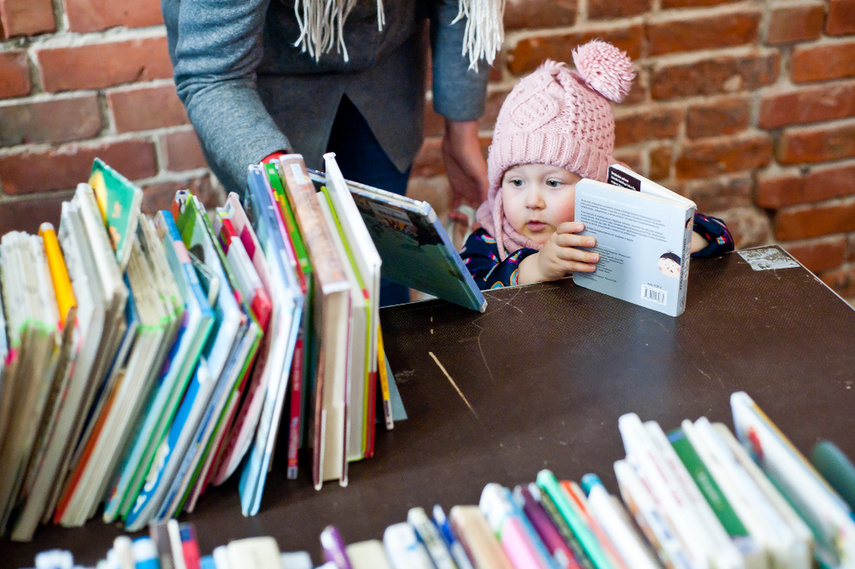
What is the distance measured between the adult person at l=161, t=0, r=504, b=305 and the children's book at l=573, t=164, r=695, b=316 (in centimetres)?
41

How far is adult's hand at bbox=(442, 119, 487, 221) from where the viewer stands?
1.56 meters

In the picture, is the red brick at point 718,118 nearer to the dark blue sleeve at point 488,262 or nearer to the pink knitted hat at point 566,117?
the pink knitted hat at point 566,117

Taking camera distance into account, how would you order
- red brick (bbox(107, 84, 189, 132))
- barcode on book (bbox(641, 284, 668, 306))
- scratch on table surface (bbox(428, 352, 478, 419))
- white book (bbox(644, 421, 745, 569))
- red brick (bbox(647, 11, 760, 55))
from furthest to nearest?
red brick (bbox(647, 11, 760, 55)) < red brick (bbox(107, 84, 189, 132)) < barcode on book (bbox(641, 284, 668, 306)) < scratch on table surface (bbox(428, 352, 478, 419)) < white book (bbox(644, 421, 745, 569))

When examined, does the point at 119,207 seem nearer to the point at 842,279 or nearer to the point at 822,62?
the point at 822,62

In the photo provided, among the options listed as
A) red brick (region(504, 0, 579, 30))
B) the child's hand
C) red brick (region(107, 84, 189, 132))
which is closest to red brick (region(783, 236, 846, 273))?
red brick (region(504, 0, 579, 30))

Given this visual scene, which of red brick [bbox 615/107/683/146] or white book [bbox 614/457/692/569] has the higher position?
white book [bbox 614/457/692/569]

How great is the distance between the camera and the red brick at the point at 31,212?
5.56 ft

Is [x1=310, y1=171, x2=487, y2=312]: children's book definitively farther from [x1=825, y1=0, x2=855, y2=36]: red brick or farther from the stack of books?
[x1=825, y1=0, x2=855, y2=36]: red brick

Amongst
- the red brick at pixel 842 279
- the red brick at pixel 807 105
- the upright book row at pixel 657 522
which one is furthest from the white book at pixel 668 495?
the red brick at pixel 842 279

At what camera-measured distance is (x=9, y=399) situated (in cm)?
67

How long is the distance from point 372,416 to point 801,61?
1.65 metres

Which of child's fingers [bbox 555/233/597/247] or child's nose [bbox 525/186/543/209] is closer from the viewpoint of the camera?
child's fingers [bbox 555/233/597/247]

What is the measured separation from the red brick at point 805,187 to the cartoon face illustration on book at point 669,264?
1254mm

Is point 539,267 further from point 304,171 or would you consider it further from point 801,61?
point 801,61
